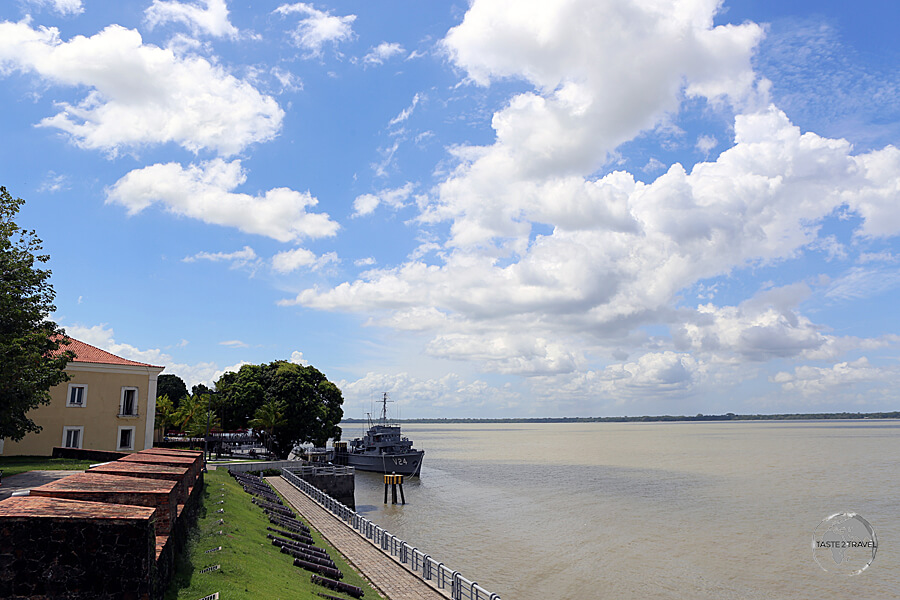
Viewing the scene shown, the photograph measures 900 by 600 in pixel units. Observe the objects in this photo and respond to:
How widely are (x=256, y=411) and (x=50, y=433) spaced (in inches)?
1029

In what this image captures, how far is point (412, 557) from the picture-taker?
2147cm

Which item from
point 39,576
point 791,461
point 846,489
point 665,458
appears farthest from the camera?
point 665,458

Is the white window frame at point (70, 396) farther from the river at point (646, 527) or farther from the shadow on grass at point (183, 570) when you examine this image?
the shadow on grass at point (183, 570)

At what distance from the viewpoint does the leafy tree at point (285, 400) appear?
2618 inches

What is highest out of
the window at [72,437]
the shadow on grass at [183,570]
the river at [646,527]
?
the window at [72,437]

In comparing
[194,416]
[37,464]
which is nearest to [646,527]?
[37,464]

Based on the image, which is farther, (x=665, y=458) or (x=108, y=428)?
(x=665, y=458)

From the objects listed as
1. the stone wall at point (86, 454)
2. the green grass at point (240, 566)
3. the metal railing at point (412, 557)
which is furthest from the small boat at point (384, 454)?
the green grass at point (240, 566)

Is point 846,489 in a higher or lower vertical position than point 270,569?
lower

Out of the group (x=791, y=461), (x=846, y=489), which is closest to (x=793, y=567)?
(x=846, y=489)

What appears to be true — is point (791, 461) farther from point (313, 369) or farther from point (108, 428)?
point (108, 428)

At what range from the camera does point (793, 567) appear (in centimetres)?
2938

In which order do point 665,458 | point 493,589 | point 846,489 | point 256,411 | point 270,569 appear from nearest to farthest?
point 270,569 → point 493,589 → point 846,489 → point 256,411 → point 665,458

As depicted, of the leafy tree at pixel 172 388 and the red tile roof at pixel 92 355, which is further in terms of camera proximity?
the leafy tree at pixel 172 388
